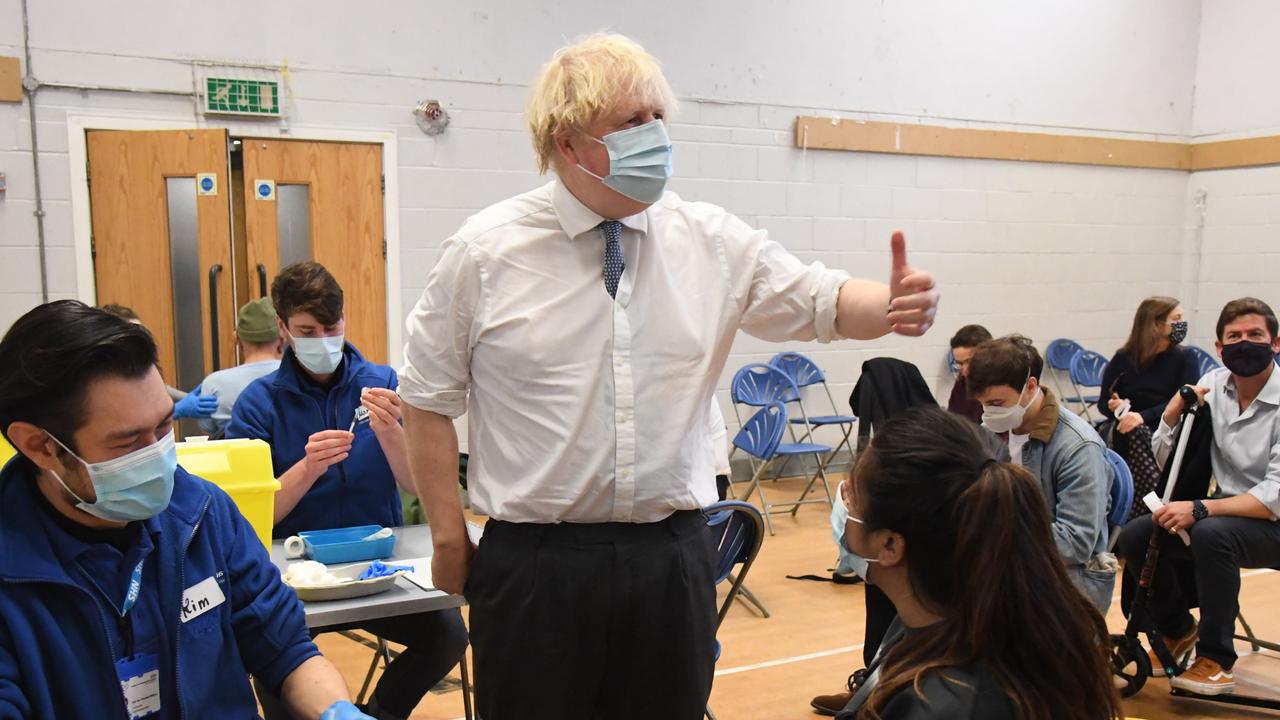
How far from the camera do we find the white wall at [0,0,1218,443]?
532 centimetres

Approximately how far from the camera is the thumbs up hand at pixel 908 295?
146 centimetres

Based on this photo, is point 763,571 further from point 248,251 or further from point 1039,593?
point 1039,593

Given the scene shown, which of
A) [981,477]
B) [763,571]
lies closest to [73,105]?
[763,571]

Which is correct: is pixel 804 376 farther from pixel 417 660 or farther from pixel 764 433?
pixel 417 660

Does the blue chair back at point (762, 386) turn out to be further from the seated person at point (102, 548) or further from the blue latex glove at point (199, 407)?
the seated person at point (102, 548)

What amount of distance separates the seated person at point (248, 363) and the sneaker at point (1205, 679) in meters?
3.27

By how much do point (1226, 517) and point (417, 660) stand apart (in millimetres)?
2669

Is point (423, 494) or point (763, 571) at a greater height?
point (423, 494)

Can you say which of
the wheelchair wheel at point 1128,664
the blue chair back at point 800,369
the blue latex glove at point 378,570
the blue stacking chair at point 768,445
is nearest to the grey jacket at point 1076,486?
the wheelchair wheel at point 1128,664

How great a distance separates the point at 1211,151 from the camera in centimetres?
834

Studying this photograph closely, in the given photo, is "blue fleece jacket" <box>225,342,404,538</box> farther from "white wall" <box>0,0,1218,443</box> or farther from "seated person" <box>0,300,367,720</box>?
"white wall" <box>0,0,1218,443</box>

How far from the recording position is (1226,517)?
345 cm

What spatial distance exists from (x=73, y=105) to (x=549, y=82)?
15.0 ft

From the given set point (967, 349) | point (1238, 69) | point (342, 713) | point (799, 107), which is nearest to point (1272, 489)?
point (967, 349)
